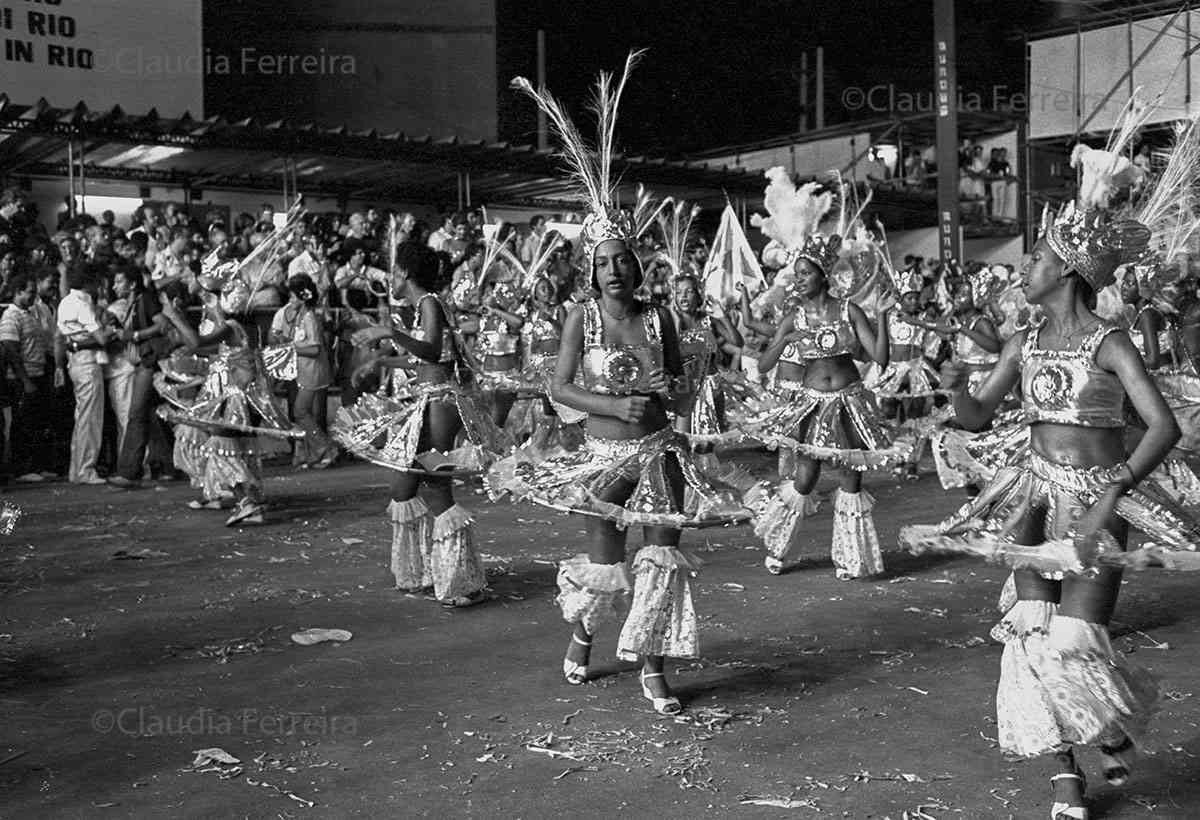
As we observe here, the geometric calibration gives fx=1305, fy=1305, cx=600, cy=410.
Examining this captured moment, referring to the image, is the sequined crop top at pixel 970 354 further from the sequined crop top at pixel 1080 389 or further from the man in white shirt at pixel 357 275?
the sequined crop top at pixel 1080 389

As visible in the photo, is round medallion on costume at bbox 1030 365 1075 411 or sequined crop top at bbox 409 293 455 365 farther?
sequined crop top at bbox 409 293 455 365

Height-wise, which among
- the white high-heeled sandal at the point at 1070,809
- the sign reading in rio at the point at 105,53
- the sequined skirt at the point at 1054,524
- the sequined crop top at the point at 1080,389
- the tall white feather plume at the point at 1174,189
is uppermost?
the sign reading in rio at the point at 105,53

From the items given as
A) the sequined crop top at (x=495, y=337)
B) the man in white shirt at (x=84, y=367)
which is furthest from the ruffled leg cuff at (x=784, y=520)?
the man in white shirt at (x=84, y=367)

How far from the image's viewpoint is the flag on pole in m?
16.3

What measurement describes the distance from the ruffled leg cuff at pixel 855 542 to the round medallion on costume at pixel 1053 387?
3595 mm

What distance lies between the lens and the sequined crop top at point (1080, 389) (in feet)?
13.9

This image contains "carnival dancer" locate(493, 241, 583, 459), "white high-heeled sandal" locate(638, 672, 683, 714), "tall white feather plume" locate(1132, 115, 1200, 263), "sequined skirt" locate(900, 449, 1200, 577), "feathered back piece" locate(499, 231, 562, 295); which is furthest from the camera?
"feathered back piece" locate(499, 231, 562, 295)

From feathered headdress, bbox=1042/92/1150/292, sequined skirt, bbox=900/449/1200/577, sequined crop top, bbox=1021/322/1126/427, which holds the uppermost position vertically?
feathered headdress, bbox=1042/92/1150/292

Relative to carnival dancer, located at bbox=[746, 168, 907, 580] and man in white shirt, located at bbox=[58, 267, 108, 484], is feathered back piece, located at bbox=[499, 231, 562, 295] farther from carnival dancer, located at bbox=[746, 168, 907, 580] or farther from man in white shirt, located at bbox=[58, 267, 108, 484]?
carnival dancer, located at bbox=[746, 168, 907, 580]

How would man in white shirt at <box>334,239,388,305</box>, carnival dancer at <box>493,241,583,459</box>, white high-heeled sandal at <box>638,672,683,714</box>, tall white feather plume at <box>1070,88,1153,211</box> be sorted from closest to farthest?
1. white high-heeled sandal at <box>638,672,683,714</box>
2. tall white feather plume at <box>1070,88,1153,211</box>
3. carnival dancer at <box>493,241,583,459</box>
4. man in white shirt at <box>334,239,388,305</box>

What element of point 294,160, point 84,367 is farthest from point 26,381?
point 294,160

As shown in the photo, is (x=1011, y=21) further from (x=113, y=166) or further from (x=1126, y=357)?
(x=1126, y=357)

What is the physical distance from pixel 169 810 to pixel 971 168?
26190mm

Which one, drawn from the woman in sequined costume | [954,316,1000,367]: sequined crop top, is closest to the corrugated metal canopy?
the woman in sequined costume
